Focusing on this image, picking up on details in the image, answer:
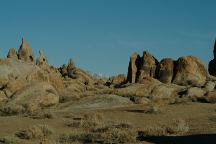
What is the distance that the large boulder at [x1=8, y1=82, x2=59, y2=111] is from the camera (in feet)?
110

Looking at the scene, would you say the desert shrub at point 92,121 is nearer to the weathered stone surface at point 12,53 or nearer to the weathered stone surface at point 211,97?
the weathered stone surface at point 211,97

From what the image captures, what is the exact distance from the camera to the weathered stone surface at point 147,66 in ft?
201

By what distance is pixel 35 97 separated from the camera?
33969 mm

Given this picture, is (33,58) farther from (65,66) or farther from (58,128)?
(58,128)

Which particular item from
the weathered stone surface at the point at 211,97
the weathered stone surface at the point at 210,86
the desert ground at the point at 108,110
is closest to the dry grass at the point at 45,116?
the desert ground at the point at 108,110

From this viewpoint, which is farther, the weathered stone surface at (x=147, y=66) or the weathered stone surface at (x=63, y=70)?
the weathered stone surface at (x=63, y=70)

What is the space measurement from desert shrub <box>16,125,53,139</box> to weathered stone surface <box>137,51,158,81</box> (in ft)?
135

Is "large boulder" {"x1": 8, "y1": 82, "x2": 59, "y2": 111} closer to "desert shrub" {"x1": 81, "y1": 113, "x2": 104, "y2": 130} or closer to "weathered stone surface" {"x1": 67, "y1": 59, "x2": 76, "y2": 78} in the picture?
"desert shrub" {"x1": 81, "y1": 113, "x2": 104, "y2": 130}

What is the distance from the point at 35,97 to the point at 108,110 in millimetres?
5442

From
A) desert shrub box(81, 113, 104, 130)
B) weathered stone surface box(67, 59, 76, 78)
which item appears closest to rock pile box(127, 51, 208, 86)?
desert shrub box(81, 113, 104, 130)

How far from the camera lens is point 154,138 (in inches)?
734

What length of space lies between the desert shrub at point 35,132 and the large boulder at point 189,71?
3237cm

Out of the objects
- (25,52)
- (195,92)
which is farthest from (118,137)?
(25,52)

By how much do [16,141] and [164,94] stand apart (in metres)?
24.0
